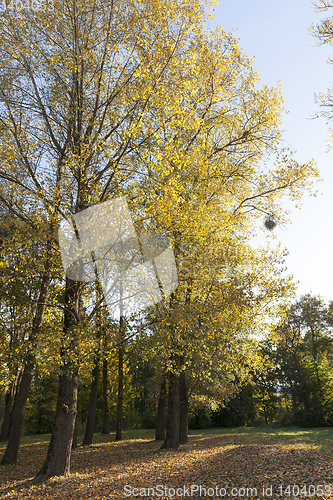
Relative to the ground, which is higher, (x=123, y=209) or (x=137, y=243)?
(x=123, y=209)

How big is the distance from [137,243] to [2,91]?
546 centimetres

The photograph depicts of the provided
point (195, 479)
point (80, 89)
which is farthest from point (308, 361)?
point (80, 89)

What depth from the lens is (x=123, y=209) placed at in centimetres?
852

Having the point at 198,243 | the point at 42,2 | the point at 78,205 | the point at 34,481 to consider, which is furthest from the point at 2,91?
the point at 34,481

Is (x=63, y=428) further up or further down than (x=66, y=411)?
further down

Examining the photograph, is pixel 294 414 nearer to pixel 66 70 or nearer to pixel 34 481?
pixel 34 481

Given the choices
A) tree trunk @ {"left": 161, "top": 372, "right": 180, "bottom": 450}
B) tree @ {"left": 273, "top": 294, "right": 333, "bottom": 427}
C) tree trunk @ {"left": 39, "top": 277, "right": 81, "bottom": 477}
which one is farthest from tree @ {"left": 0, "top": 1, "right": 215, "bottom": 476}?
tree @ {"left": 273, "top": 294, "right": 333, "bottom": 427}

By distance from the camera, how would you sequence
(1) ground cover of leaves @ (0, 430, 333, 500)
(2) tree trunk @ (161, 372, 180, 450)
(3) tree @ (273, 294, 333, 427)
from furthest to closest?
(3) tree @ (273, 294, 333, 427)
(2) tree trunk @ (161, 372, 180, 450)
(1) ground cover of leaves @ (0, 430, 333, 500)

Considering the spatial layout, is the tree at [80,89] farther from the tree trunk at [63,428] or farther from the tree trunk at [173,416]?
the tree trunk at [173,416]

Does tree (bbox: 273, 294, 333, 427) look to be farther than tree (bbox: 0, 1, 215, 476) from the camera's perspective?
Yes

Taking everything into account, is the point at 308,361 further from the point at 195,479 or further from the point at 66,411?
the point at 66,411

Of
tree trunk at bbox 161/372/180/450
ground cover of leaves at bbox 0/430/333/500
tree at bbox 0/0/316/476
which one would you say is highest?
tree at bbox 0/0/316/476

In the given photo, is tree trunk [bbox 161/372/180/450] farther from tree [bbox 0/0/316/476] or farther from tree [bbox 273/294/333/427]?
tree [bbox 273/294/333/427]

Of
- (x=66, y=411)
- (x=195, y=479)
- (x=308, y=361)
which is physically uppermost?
(x=308, y=361)
